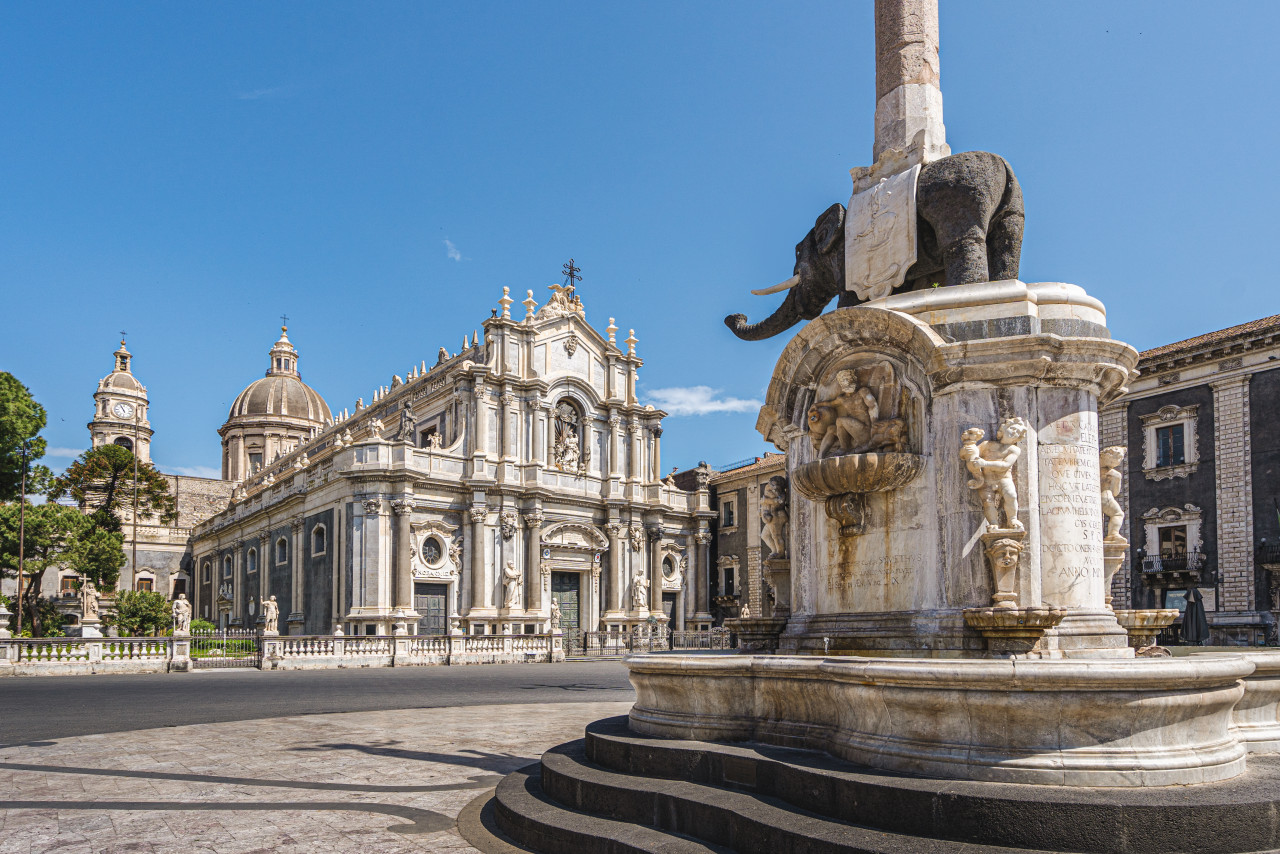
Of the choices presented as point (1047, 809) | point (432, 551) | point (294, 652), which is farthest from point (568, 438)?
point (1047, 809)

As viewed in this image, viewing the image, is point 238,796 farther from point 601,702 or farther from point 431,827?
point 601,702

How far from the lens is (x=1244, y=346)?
97.5ft

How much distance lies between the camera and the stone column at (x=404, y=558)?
36.2 metres

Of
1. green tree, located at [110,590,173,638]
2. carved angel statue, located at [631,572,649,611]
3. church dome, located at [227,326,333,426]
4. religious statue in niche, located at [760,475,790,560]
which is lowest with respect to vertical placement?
green tree, located at [110,590,173,638]

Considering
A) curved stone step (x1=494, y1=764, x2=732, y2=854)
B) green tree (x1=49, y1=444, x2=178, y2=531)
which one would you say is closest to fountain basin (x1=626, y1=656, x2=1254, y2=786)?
curved stone step (x1=494, y1=764, x2=732, y2=854)

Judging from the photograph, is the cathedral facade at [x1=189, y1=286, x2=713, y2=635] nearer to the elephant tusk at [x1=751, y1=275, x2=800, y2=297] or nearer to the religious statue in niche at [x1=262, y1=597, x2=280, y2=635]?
the religious statue in niche at [x1=262, y1=597, x2=280, y2=635]

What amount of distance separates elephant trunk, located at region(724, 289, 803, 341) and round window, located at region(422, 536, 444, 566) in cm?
2942

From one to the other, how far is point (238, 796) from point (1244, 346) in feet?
101

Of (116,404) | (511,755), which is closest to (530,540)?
(511,755)

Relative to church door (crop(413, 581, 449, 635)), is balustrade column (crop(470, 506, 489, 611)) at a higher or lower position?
higher

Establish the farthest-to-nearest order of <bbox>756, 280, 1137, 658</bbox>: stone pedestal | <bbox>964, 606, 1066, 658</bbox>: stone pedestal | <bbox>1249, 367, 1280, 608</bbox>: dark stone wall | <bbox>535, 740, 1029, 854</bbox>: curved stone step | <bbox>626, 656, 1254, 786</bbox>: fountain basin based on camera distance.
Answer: <bbox>1249, 367, 1280, 608</bbox>: dark stone wall, <bbox>756, 280, 1137, 658</bbox>: stone pedestal, <bbox>964, 606, 1066, 658</bbox>: stone pedestal, <bbox>626, 656, 1254, 786</bbox>: fountain basin, <bbox>535, 740, 1029, 854</bbox>: curved stone step

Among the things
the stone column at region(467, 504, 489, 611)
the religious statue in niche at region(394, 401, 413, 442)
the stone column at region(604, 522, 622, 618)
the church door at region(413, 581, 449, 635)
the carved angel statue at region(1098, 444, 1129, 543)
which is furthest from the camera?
the stone column at region(604, 522, 622, 618)

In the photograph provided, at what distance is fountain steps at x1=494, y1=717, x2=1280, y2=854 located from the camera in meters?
4.60

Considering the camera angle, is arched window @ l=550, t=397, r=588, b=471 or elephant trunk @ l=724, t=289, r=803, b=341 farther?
arched window @ l=550, t=397, r=588, b=471
